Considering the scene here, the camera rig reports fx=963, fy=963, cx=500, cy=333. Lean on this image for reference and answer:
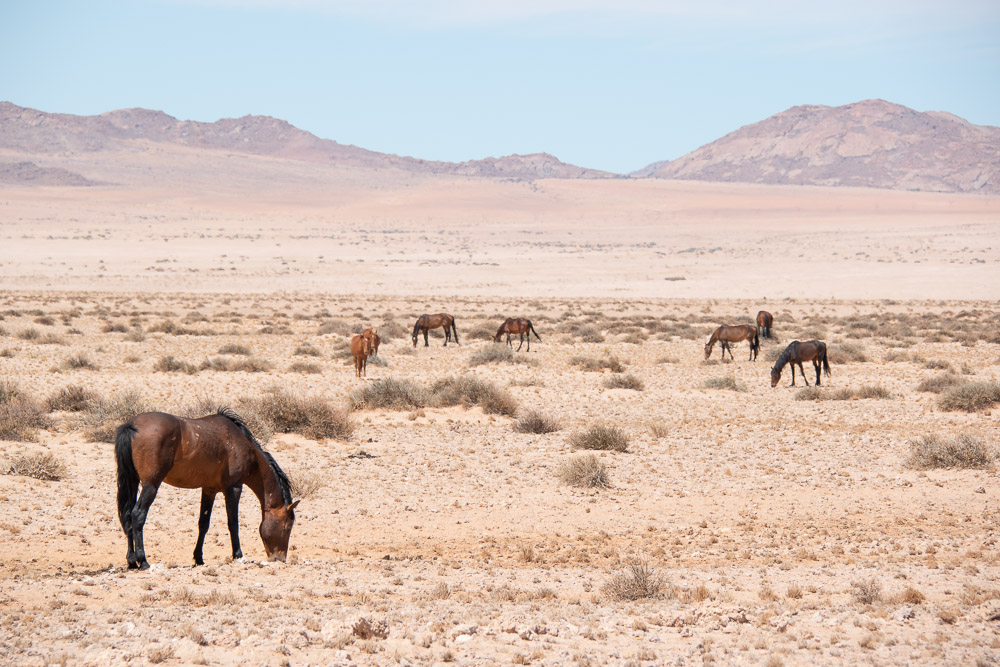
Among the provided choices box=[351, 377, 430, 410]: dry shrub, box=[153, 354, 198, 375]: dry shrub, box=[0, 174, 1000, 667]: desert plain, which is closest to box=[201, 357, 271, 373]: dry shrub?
box=[0, 174, 1000, 667]: desert plain

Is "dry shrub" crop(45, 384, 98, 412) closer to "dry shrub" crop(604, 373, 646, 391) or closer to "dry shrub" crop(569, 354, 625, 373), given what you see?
"dry shrub" crop(604, 373, 646, 391)

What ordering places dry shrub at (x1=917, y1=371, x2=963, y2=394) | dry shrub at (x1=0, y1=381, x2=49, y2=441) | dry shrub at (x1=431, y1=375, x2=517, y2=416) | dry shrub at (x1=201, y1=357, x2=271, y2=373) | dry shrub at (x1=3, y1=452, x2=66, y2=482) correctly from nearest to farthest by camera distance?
1. dry shrub at (x1=3, y1=452, x2=66, y2=482)
2. dry shrub at (x1=0, y1=381, x2=49, y2=441)
3. dry shrub at (x1=431, y1=375, x2=517, y2=416)
4. dry shrub at (x1=917, y1=371, x2=963, y2=394)
5. dry shrub at (x1=201, y1=357, x2=271, y2=373)

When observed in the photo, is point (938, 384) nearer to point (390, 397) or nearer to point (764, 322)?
point (764, 322)

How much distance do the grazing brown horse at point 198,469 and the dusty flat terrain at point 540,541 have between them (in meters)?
0.33

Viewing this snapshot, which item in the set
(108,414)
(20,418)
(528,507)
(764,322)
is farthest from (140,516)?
(764,322)

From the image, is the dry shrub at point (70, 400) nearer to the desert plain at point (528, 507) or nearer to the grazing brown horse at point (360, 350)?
the desert plain at point (528, 507)

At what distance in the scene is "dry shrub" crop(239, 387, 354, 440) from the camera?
15.1m

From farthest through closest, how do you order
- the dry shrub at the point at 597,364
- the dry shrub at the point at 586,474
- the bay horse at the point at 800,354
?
1. the dry shrub at the point at 597,364
2. the bay horse at the point at 800,354
3. the dry shrub at the point at 586,474

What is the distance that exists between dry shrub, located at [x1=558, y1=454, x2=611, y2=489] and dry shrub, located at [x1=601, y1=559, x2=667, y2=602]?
4369mm

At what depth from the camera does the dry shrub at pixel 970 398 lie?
17984mm

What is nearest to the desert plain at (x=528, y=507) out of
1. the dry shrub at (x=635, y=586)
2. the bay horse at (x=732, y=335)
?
the dry shrub at (x=635, y=586)

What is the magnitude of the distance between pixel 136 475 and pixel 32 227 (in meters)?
122

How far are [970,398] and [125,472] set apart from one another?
15665mm

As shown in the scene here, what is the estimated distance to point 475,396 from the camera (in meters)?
18.4
